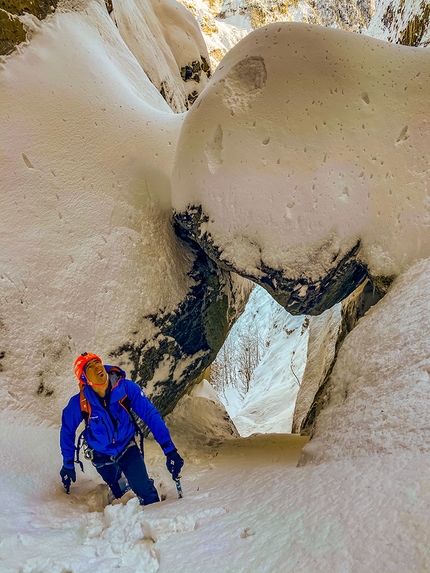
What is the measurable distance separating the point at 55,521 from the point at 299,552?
1.50 metres

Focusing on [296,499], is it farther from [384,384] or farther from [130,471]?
[130,471]

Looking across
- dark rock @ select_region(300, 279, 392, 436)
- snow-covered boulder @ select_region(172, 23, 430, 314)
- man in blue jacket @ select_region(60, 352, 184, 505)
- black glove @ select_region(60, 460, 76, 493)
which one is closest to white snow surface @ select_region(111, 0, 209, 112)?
snow-covered boulder @ select_region(172, 23, 430, 314)

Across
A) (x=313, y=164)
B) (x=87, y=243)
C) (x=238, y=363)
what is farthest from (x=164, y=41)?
(x=238, y=363)

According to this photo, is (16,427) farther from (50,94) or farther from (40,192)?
(50,94)

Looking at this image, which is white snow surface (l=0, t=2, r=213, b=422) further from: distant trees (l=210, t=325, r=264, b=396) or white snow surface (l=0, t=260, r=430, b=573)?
distant trees (l=210, t=325, r=264, b=396)

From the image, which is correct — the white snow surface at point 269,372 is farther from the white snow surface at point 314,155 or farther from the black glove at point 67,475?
the black glove at point 67,475

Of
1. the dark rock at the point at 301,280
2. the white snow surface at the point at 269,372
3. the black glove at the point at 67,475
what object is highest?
the dark rock at the point at 301,280

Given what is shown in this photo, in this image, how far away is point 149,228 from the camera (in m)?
4.70

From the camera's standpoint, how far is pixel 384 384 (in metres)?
2.64

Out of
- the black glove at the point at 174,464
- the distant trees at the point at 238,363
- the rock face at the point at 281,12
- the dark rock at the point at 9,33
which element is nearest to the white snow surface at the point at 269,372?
the distant trees at the point at 238,363

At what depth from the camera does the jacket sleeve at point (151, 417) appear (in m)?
2.77

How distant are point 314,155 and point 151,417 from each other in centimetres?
282

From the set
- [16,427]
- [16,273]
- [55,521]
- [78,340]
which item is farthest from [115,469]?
[16,273]

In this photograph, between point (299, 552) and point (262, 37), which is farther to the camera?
point (262, 37)
